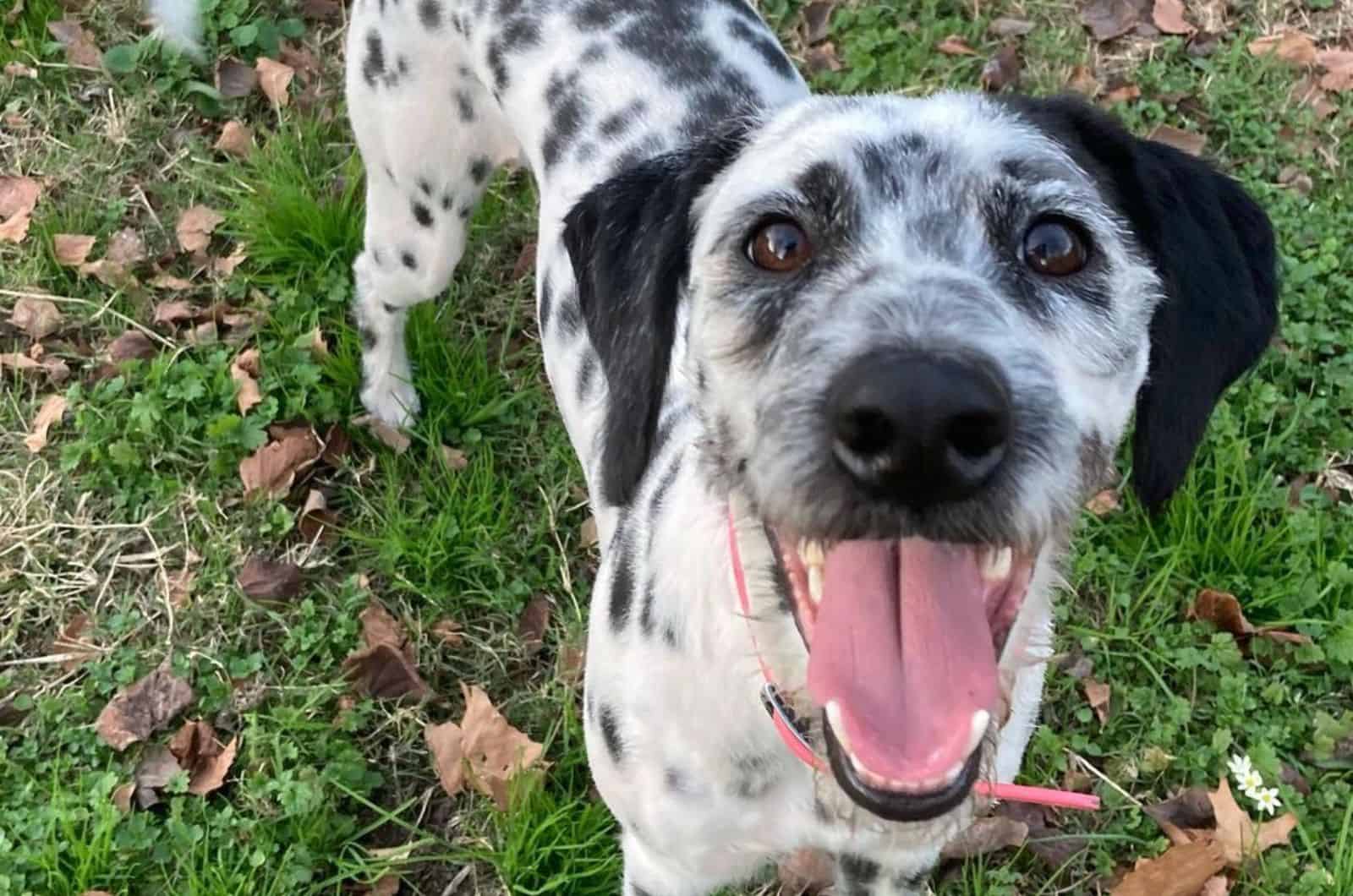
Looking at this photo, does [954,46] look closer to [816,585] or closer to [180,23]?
[180,23]

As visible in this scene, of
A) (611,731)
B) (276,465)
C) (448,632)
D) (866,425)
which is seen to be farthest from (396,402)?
(866,425)

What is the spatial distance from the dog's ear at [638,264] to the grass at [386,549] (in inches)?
55.6

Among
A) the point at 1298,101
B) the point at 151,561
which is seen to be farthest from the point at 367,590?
the point at 1298,101

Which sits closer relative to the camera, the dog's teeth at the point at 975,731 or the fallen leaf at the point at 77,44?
the dog's teeth at the point at 975,731

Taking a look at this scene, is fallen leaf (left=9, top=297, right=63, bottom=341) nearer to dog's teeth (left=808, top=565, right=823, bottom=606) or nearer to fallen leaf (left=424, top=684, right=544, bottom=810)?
fallen leaf (left=424, top=684, right=544, bottom=810)

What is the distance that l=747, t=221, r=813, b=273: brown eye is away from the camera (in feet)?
7.26

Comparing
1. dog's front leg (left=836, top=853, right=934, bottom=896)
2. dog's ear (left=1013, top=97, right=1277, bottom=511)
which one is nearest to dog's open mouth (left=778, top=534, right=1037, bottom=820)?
dog's ear (left=1013, top=97, right=1277, bottom=511)

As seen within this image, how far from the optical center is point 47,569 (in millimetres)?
4039

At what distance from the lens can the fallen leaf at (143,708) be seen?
3639mm

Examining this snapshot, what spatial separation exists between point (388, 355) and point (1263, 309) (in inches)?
109

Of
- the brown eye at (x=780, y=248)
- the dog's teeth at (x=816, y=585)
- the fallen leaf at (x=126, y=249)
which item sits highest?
the brown eye at (x=780, y=248)

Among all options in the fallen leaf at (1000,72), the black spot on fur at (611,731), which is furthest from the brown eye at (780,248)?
the fallen leaf at (1000,72)

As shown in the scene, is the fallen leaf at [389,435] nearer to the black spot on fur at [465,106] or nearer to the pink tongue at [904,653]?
the black spot on fur at [465,106]

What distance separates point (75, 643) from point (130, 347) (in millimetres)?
1099
